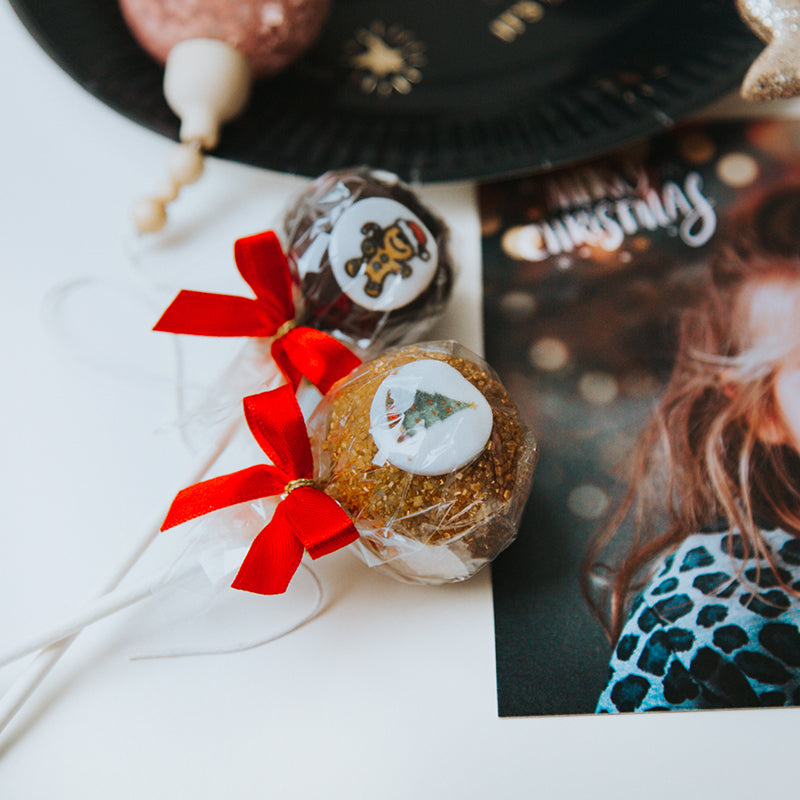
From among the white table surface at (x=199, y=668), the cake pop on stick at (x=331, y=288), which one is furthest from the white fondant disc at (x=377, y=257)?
the white table surface at (x=199, y=668)

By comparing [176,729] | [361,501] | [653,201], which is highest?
[653,201]

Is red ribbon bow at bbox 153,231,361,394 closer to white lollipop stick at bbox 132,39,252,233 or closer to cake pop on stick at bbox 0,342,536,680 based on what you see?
cake pop on stick at bbox 0,342,536,680

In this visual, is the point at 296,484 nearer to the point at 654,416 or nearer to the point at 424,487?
the point at 424,487

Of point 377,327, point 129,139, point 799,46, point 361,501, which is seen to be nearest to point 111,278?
point 129,139

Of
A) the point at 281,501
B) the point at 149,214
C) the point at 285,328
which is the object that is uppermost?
the point at 149,214

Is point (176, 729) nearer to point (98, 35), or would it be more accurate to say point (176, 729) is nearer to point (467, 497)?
point (467, 497)

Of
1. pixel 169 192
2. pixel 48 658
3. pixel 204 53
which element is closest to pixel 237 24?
pixel 204 53
